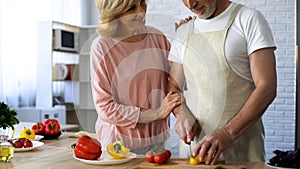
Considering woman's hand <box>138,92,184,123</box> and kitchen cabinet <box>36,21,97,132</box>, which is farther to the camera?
kitchen cabinet <box>36,21,97,132</box>

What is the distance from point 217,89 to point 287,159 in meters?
0.37

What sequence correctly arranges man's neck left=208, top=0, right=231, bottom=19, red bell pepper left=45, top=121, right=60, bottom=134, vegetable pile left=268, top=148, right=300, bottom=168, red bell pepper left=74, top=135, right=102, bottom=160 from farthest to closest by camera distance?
red bell pepper left=45, top=121, right=60, bottom=134, man's neck left=208, top=0, right=231, bottom=19, red bell pepper left=74, top=135, right=102, bottom=160, vegetable pile left=268, top=148, right=300, bottom=168

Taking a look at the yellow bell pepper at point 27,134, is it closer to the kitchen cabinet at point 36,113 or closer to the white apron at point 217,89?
the white apron at point 217,89

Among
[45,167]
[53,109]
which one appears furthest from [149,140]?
[53,109]

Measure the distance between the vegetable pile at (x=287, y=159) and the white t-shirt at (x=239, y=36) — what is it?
31 centimetres

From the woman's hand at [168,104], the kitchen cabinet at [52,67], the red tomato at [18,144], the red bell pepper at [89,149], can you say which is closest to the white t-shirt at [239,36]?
the woman's hand at [168,104]

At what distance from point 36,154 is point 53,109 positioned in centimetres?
240

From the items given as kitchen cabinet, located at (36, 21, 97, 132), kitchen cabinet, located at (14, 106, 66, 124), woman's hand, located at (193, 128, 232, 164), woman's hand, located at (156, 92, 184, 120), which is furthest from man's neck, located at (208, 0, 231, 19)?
kitchen cabinet, located at (14, 106, 66, 124)

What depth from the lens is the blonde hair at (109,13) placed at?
4.67 feet

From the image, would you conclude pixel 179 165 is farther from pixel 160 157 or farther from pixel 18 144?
pixel 18 144

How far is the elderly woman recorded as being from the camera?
1460 millimetres

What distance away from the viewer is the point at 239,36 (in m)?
1.48

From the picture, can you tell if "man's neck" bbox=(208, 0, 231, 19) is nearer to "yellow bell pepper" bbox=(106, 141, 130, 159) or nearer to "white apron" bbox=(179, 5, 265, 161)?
"white apron" bbox=(179, 5, 265, 161)

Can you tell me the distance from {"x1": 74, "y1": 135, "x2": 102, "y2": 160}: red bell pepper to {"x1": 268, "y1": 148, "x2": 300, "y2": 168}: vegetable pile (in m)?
0.60
